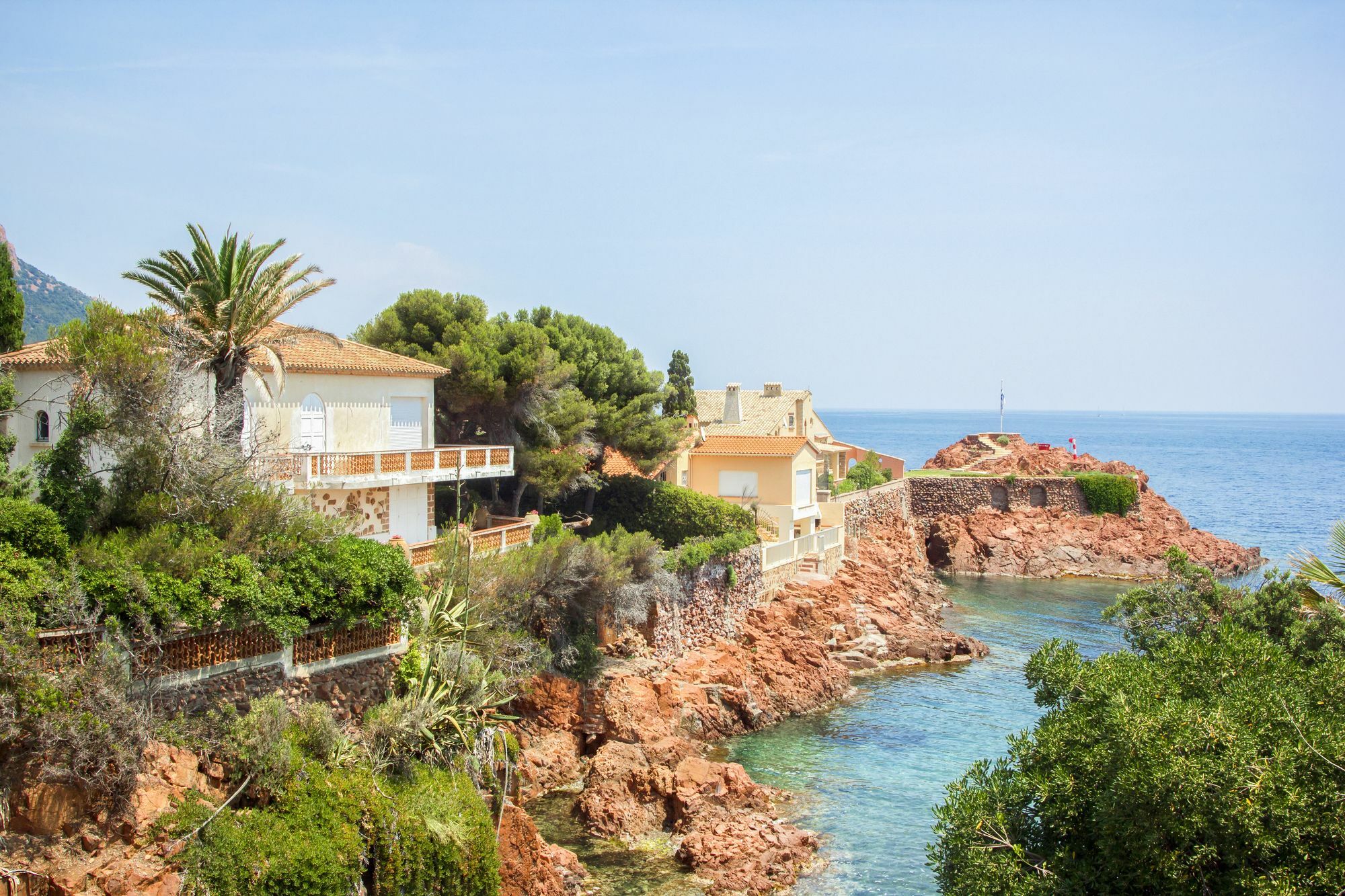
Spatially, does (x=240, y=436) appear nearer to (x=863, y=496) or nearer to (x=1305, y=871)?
(x=1305, y=871)

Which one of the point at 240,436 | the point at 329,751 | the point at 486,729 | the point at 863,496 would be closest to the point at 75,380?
the point at 240,436

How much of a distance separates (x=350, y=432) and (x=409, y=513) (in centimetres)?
250

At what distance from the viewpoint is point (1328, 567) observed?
586 inches

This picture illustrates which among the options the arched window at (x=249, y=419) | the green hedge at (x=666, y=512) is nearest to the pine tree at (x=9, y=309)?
the arched window at (x=249, y=419)

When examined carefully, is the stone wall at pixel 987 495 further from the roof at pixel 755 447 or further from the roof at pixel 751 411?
the roof at pixel 755 447

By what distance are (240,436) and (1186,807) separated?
17.0 meters

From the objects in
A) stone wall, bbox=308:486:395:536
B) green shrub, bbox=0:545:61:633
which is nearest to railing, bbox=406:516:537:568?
stone wall, bbox=308:486:395:536

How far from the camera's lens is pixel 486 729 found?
20750 mm

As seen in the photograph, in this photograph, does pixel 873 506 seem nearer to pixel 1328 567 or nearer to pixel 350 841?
pixel 1328 567

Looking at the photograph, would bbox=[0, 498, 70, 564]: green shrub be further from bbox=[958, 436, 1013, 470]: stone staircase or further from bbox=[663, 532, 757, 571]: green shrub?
bbox=[958, 436, 1013, 470]: stone staircase

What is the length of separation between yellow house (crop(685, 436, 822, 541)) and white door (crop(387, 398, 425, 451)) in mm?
16601

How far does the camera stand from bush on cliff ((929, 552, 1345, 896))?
1159 centimetres

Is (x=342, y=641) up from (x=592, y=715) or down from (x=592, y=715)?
up

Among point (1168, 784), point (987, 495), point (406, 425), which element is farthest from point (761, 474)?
point (1168, 784)
